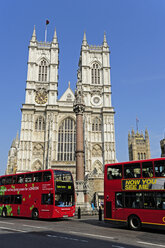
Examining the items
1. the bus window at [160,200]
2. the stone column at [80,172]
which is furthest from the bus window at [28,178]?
the bus window at [160,200]

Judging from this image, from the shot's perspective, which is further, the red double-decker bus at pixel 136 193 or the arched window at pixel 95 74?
the arched window at pixel 95 74

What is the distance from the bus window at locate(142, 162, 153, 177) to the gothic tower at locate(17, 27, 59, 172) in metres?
29.7

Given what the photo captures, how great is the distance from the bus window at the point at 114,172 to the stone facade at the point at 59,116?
82.7 ft

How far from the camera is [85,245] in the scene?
21.9ft

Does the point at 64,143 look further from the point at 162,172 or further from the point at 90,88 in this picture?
the point at 162,172

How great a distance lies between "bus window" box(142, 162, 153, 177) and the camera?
9.98m

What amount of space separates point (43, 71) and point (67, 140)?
51.0ft

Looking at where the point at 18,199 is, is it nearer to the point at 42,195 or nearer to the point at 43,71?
the point at 42,195

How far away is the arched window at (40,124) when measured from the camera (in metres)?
41.5

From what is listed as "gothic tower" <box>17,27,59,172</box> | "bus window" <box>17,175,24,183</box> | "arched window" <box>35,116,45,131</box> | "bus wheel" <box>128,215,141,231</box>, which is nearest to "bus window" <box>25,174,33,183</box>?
"bus window" <box>17,175,24,183</box>

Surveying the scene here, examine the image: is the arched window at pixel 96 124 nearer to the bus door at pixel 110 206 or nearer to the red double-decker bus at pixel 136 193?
the red double-decker bus at pixel 136 193

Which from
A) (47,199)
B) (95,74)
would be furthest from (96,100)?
(47,199)

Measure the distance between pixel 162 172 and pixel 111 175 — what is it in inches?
109

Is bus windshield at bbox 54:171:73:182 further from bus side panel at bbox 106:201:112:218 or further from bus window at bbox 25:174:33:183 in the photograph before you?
bus side panel at bbox 106:201:112:218
